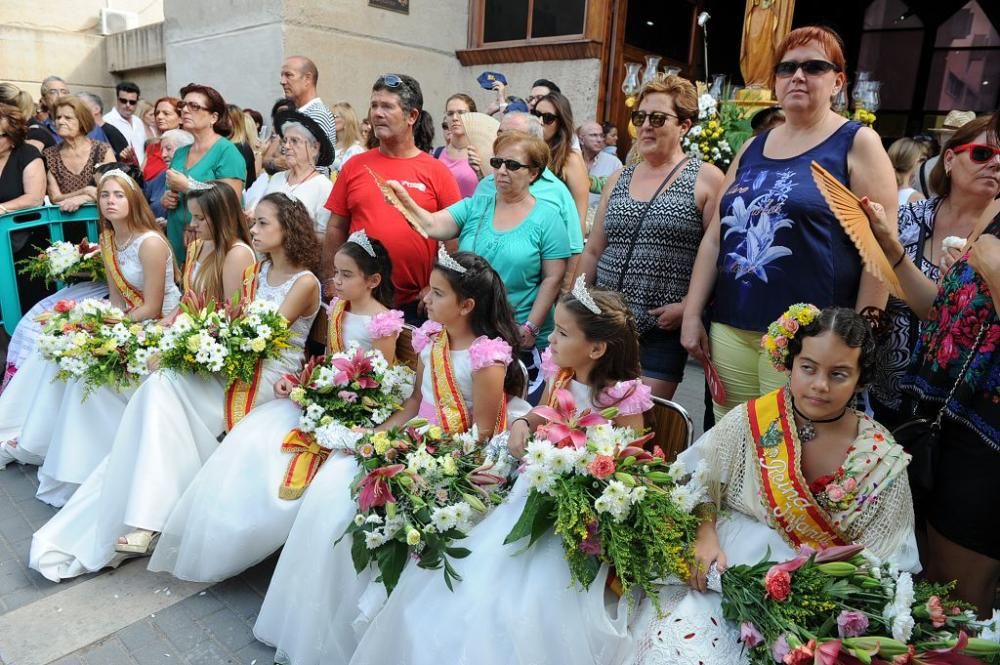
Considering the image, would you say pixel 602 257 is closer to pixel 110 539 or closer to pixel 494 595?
pixel 494 595

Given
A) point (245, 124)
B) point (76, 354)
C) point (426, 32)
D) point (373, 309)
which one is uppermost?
point (426, 32)

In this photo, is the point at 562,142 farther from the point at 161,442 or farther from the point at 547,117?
the point at 161,442

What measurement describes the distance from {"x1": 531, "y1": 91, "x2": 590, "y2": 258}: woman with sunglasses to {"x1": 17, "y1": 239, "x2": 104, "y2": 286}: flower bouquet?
3.15m

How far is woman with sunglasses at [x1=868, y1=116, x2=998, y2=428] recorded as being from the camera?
99.2 inches

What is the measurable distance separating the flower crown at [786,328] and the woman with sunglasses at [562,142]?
2.03m

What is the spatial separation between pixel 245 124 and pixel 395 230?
375 cm

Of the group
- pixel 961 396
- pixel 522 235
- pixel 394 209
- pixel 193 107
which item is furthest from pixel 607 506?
pixel 193 107

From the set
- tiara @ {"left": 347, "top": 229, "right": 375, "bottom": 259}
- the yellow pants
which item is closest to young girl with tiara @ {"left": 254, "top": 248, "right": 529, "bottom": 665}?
tiara @ {"left": 347, "top": 229, "right": 375, "bottom": 259}

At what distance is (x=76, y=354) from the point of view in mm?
3625

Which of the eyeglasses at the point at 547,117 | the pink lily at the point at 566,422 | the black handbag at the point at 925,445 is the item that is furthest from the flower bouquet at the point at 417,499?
the eyeglasses at the point at 547,117

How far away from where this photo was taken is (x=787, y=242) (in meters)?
2.46

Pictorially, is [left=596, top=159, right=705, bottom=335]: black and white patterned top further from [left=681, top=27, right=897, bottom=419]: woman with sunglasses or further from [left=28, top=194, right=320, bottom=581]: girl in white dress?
[left=28, top=194, right=320, bottom=581]: girl in white dress

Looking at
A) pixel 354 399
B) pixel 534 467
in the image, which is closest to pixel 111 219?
pixel 354 399

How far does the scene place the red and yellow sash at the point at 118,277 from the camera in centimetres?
436
